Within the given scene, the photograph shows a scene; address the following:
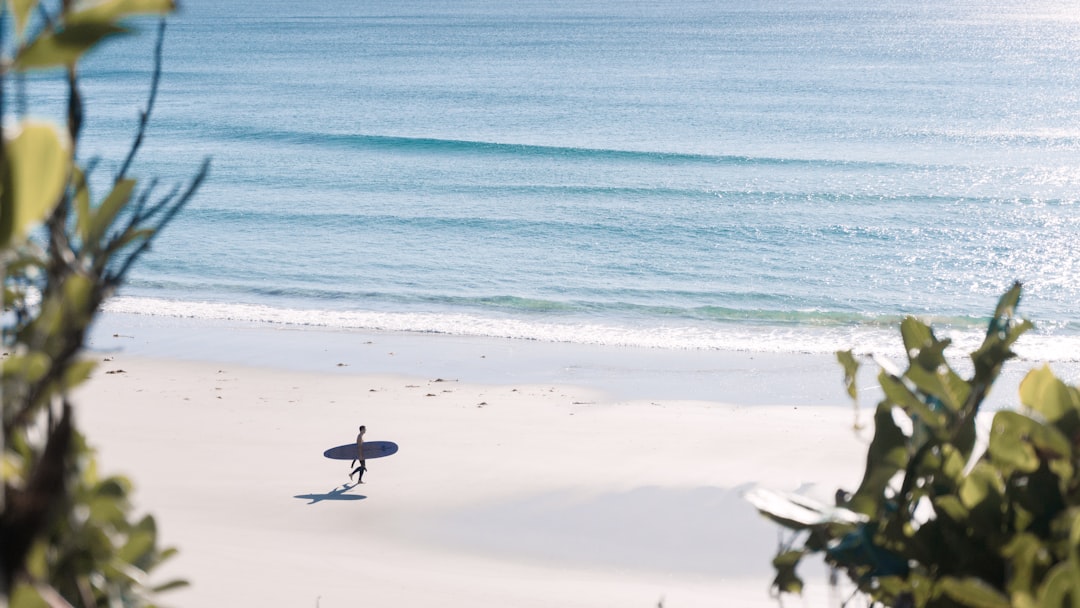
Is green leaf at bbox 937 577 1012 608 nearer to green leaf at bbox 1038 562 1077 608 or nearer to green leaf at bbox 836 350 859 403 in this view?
green leaf at bbox 1038 562 1077 608

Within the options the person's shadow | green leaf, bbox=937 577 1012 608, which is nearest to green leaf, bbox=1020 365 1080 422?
green leaf, bbox=937 577 1012 608

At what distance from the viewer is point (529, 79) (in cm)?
4778

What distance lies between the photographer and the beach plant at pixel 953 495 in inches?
53.4

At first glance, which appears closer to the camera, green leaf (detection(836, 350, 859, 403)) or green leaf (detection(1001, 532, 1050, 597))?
green leaf (detection(1001, 532, 1050, 597))

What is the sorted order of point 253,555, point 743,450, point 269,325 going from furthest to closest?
point 269,325 < point 743,450 < point 253,555

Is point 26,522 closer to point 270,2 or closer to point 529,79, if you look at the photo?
point 529,79

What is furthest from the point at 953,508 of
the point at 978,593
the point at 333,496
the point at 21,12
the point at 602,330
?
the point at 602,330

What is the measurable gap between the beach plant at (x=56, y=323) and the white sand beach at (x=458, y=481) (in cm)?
491

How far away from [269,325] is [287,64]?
42682 mm

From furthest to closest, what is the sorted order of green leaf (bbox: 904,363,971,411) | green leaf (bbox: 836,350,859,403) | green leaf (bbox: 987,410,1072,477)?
green leaf (bbox: 836,350,859,403)
green leaf (bbox: 904,363,971,411)
green leaf (bbox: 987,410,1072,477)

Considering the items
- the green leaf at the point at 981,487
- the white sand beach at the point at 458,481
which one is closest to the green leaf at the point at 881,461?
the green leaf at the point at 981,487

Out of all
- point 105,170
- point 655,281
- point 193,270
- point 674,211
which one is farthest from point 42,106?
point 655,281

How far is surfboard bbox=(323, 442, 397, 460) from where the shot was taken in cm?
1022

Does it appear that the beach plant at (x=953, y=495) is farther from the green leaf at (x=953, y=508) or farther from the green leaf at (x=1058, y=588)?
the green leaf at (x=1058, y=588)
